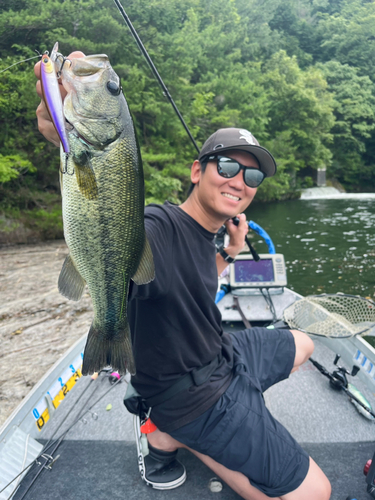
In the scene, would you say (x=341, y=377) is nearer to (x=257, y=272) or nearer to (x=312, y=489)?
(x=312, y=489)

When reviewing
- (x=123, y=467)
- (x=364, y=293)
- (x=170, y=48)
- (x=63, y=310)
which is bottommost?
(x=364, y=293)

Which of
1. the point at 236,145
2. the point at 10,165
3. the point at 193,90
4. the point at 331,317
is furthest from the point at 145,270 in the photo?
the point at 193,90

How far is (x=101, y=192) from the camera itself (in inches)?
49.1

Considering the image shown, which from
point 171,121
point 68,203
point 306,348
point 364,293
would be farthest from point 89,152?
point 171,121

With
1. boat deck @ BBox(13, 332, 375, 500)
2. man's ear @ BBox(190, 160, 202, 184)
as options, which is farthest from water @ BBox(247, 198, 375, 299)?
man's ear @ BBox(190, 160, 202, 184)

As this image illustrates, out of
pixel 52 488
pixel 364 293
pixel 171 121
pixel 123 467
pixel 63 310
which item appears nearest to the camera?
pixel 52 488

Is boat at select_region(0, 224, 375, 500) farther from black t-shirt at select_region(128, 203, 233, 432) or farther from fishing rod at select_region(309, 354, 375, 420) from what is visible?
black t-shirt at select_region(128, 203, 233, 432)

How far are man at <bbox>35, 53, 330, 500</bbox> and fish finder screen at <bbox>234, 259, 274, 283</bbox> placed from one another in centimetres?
270

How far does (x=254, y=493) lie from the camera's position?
2.01 meters

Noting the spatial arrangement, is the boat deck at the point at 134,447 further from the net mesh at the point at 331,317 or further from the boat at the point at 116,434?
the net mesh at the point at 331,317

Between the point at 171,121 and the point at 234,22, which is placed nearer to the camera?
the point at 171,121

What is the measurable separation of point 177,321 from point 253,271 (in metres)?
3.18

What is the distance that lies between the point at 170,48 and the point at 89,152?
60.7ft

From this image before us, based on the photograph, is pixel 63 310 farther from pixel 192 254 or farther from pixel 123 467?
pixel 192 254
